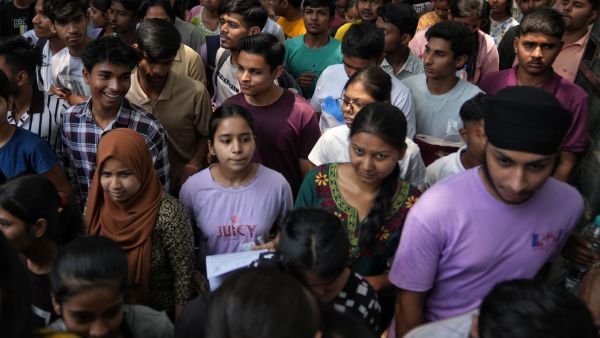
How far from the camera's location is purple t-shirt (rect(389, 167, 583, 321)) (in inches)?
72.2

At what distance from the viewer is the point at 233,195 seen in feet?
9.04

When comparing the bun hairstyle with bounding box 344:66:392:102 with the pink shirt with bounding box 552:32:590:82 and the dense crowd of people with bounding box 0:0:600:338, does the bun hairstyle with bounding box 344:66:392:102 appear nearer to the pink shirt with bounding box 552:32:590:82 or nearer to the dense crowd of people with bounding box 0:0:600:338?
the dense crowd of people with bounding box 0:0:600:338

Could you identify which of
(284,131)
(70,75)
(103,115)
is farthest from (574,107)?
(70,75)

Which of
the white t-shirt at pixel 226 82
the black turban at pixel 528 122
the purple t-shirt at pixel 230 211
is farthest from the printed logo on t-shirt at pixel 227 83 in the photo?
the black turban at pixel 528 122

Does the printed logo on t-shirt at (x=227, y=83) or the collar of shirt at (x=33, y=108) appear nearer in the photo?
the collar of shirt at (x=33, y=108)

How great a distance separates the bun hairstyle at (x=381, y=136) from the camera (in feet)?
7.74

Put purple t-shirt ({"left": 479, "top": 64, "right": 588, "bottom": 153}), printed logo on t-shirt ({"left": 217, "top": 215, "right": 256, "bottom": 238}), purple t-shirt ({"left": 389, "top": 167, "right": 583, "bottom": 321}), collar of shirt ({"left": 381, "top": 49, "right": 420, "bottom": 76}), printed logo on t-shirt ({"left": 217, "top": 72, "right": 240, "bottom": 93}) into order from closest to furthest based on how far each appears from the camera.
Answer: purple t-shirt ({"left": 389, "top": 167, "right": 583, "bottom": 321})
printed logo on t-shirt ({"left": 217, "top": 215, "right": 256, "bottom": 238})
purple t-shirt ({"left": 479, "top": 64, "right": 588, "bottom": 153})
printed logo on t-shirt ({"left": 217, "top": 72, "right": 240, "bottom": 93})
collar of shirt ({"left": 381, "top": 49, "right": 420, "bottom": 76})

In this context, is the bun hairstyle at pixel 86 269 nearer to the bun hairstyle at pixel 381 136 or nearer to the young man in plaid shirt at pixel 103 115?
the bun hairstyle at pixel 381 136

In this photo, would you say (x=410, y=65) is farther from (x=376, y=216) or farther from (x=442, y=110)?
(x=376, y=216)

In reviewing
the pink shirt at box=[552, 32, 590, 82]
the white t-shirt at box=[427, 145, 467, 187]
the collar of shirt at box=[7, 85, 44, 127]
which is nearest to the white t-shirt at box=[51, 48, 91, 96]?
the collar of shirt at box=[7, 85, 44, 127]

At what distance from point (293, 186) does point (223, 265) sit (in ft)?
4.84

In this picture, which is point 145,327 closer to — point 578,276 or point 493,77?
point 578,276

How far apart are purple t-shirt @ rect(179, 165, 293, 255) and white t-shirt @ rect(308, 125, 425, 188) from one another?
15.4 inches

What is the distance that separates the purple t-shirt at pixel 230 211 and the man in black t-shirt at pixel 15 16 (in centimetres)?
360
